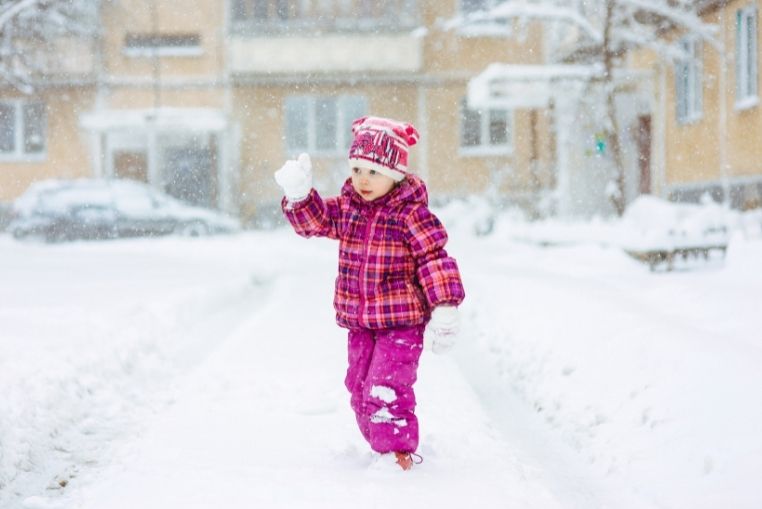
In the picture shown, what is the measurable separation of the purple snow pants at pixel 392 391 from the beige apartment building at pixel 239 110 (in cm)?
2223

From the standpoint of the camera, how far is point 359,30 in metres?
25.7

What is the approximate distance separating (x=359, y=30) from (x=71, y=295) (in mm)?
17314

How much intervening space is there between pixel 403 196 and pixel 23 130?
25803mm

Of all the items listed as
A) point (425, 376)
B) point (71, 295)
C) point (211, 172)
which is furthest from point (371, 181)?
point (211, 172)

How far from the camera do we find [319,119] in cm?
2727

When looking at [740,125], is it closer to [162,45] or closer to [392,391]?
[392,391]

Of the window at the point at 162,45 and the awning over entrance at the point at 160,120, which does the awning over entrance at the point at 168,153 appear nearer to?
the awning over entrance at the point at 160,120

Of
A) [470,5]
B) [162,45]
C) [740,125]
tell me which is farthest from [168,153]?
[740,125]

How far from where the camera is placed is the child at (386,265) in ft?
13.3

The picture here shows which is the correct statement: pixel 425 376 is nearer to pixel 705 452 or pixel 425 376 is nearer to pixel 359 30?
pixel 705 452

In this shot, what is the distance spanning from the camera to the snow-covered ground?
3.96 metres

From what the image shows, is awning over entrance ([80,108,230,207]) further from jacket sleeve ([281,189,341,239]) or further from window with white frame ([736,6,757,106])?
jacket sleeve ([281,189,341,239])

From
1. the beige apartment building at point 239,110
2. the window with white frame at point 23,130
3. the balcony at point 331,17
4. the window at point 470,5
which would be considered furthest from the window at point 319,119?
the window with white frame at point 23,130

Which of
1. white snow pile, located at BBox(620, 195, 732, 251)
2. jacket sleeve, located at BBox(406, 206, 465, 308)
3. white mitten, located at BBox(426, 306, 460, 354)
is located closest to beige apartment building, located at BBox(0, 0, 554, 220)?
white snow pile, located at BBox(620, 195, 732, 251)
